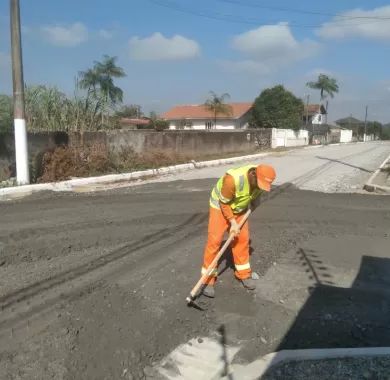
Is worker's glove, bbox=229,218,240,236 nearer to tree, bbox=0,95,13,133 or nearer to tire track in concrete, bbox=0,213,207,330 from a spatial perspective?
tire track in concrete, bbox=0,213,207,330

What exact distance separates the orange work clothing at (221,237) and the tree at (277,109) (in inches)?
1761

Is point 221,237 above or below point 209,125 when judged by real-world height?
below

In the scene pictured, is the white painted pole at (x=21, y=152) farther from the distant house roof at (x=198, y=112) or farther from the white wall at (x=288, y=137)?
the distant house roof at (x=198, y=112)

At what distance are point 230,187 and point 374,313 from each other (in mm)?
1853

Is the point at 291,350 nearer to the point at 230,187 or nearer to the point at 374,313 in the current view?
the point at 374,313

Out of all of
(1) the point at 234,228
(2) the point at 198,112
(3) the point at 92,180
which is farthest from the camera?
(2) the point at 198,112

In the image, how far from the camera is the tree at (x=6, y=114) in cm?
1281

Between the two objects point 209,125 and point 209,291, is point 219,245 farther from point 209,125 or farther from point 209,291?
point 209,125

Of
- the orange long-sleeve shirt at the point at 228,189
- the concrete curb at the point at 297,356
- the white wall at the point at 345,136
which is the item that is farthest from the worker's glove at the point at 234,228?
the white wall at the point at 345,136

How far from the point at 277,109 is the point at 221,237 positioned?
4727cm

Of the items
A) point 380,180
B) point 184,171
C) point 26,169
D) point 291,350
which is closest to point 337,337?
point 291,350

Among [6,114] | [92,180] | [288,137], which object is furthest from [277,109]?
[6,114]

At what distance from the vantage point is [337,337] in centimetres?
402

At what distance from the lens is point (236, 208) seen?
4.87 metres
